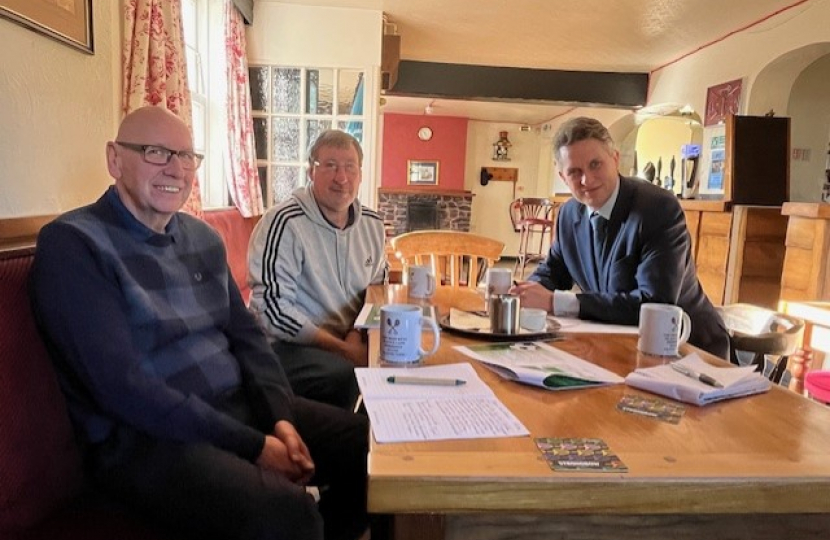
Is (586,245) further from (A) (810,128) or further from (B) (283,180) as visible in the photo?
(A) (810,128)

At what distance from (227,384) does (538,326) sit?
2.40ft

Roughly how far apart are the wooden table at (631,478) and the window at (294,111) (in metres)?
3.75

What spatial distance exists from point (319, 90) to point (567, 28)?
79.2 inches

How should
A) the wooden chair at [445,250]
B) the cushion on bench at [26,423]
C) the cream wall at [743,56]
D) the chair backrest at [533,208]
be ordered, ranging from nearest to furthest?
the cushion on bench at [26,423], the wooden chair at [445,250], the cream wall at [743,56], the chair backrest at [533,208]

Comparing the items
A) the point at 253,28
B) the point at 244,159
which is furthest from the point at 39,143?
the point at 253,28

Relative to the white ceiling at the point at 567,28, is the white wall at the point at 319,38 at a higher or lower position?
lower

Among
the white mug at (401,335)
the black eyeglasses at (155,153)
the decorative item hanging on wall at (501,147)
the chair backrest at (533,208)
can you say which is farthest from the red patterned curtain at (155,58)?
the decorative item hanging on wall at (501,147)

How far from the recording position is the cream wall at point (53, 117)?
135 centimetres

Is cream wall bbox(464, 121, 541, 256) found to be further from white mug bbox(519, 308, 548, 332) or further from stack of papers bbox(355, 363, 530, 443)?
stack of papers bbox(355, 363, 530, 443)

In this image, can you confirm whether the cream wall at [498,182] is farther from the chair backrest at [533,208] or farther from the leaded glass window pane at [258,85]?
A: the leaded glass window pane at [258,85]

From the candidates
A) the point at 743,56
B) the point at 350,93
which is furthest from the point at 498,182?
the point at 350,93

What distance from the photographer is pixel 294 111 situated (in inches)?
170

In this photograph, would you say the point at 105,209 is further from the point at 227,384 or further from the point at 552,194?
the point at 552,194

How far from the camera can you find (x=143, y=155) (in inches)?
51.9
